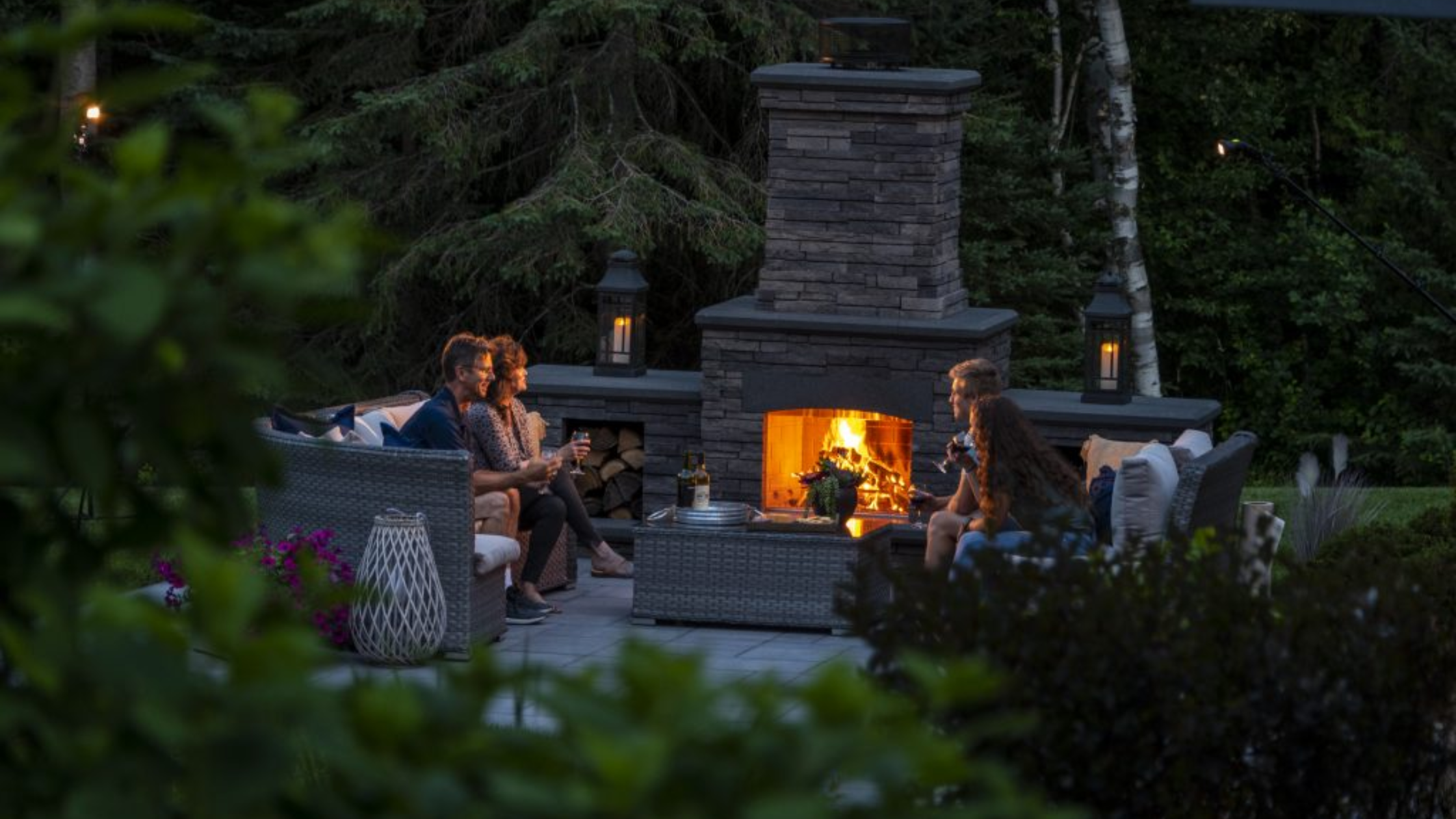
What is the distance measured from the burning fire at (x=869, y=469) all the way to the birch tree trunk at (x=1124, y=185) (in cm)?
750

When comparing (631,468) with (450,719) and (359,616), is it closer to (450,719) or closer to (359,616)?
(359,616)

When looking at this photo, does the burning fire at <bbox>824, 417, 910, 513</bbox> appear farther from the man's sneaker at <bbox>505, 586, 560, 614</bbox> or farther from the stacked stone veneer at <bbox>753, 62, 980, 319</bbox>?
the man's sneaker at <bbox>505, 586, 560, 614</bbox>

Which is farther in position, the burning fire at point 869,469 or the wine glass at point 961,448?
the burning fire at point 869,469

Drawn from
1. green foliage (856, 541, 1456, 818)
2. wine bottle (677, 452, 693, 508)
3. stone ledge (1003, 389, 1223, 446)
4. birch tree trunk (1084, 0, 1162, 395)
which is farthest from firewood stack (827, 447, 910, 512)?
birch tree trunk (1084, 0, 1162, 395)

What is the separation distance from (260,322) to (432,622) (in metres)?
5.32

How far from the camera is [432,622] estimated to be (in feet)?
Result: 24.0

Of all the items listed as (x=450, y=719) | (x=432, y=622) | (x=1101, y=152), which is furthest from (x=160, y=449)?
(x=1101, y=152)

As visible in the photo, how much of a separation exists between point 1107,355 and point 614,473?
7.56 ft

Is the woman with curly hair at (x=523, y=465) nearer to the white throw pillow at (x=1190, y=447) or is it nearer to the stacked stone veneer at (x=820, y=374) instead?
the stacked stone veneer at (x=820, y=374)

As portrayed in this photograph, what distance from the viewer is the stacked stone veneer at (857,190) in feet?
30.8

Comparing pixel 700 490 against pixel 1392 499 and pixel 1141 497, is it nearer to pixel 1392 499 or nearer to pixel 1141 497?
pixel 1141 497

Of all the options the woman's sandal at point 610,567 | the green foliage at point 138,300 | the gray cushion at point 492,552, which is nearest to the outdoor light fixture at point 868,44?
the woman's sandal at point 610,567

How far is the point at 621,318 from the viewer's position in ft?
33.1

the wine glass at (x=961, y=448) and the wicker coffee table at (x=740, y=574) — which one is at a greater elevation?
the wine glass at (x=961, y=448)
